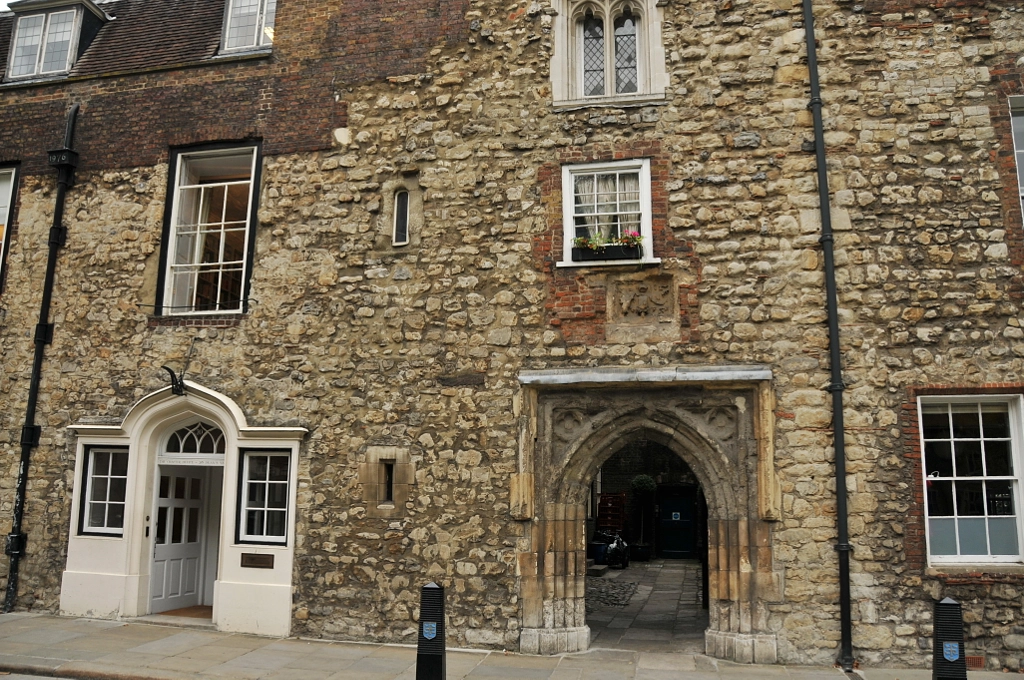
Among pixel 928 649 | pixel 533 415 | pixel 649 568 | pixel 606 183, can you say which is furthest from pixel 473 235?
pixel 649 568

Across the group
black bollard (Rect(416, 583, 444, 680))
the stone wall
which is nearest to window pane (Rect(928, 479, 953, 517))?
the stone wall

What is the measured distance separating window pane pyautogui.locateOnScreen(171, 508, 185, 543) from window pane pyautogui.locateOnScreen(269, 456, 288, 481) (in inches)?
80.3

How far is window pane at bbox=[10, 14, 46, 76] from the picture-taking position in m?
12.4

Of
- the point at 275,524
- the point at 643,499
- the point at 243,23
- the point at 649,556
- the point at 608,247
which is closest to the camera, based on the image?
the point at 608,247

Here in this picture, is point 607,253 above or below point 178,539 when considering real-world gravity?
above

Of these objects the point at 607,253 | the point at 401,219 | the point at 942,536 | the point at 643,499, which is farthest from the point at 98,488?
the point at 643,499

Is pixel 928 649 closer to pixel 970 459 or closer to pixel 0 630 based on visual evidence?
pixel 970 459

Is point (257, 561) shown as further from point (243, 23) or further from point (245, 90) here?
point (243, 23)

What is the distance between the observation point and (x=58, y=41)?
1241 cm

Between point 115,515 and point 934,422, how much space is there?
9874 mm

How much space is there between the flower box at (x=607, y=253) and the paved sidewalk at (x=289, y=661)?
14.2ft

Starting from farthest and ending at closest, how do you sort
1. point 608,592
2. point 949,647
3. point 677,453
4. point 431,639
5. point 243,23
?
1. point 608,592
2. point 243,23
3. point 677,453
4. point 431,639
5. point 949,647

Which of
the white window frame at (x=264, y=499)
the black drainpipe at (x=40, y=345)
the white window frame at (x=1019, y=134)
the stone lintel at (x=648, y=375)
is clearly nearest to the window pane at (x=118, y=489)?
the black drainpipe at (x=40, y=345)

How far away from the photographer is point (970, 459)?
8562 mm
